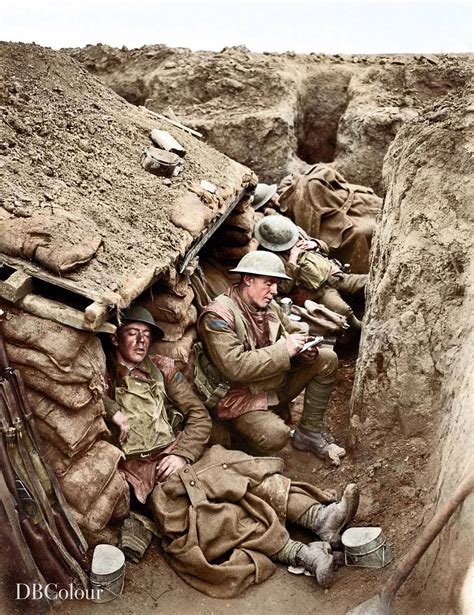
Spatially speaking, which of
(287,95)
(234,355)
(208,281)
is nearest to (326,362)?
(234,355)

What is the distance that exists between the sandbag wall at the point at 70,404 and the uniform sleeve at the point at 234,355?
110 cm

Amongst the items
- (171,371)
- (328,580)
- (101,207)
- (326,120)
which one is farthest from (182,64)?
(328,580)

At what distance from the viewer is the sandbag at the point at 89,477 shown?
171 inches

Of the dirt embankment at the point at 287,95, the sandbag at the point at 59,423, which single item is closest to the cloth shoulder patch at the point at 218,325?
the sandbag at the point at 59,423

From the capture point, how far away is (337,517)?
4.91m

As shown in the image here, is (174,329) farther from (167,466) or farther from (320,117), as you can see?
(320,117)

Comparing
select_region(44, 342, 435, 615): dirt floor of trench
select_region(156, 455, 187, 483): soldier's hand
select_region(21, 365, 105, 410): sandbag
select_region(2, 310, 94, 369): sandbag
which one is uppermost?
select_region(2, 310, 94, 369): sandbag

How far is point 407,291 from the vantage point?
5.54 m

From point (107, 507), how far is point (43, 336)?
1.17 metres

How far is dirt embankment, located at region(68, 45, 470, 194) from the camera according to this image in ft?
34.7

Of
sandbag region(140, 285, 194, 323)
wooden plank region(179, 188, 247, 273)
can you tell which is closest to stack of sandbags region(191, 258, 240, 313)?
wooden plank region(179, 188, 247, 273)

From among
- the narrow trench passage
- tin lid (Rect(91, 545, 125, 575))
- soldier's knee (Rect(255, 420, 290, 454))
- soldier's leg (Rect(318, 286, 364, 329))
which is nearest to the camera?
tin lid (Rect(91, 545, 125, 575))

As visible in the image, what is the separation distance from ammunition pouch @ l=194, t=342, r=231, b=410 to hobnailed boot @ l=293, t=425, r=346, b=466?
1097mm

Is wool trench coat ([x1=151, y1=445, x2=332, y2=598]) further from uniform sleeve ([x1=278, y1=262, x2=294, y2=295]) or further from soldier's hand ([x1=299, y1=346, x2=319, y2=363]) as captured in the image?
uniform sleeve ([x1=278, y1=262, x2=294, y2=295])
